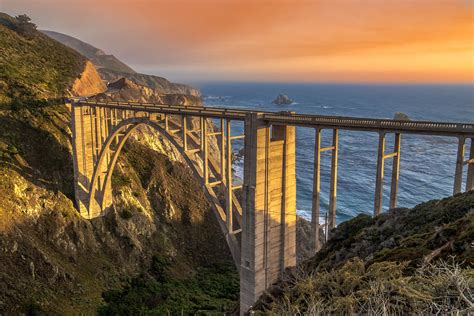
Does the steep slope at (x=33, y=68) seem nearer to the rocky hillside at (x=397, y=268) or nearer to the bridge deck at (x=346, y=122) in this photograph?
the bridge deck at (x=346, y=122)

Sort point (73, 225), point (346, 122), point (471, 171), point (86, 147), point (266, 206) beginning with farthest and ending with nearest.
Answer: point (86, 147) < point (73, 225) < point (266, 206) < point (346, 122) < point (471, 171)

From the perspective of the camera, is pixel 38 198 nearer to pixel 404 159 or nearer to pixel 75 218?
pixel 75 218

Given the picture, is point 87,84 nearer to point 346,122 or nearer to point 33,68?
point 33,68

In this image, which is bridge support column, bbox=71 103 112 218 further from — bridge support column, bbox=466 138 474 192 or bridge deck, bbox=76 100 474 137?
bridge support column, bbox=466 138 474 192

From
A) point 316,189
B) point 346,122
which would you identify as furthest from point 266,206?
point 346,122

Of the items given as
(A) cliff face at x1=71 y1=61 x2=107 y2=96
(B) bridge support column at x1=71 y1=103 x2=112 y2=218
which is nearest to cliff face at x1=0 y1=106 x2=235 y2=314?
(B) bridge support column at x1=71 y1=103 x2=112 y2=218

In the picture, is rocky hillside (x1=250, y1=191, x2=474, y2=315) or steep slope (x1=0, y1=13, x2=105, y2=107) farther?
steep slope (x1=0, y1=13, x2=105, y2=107)

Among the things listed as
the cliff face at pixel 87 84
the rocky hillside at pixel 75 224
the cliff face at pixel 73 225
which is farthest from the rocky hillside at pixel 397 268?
the cliff face at pixel 87 84
